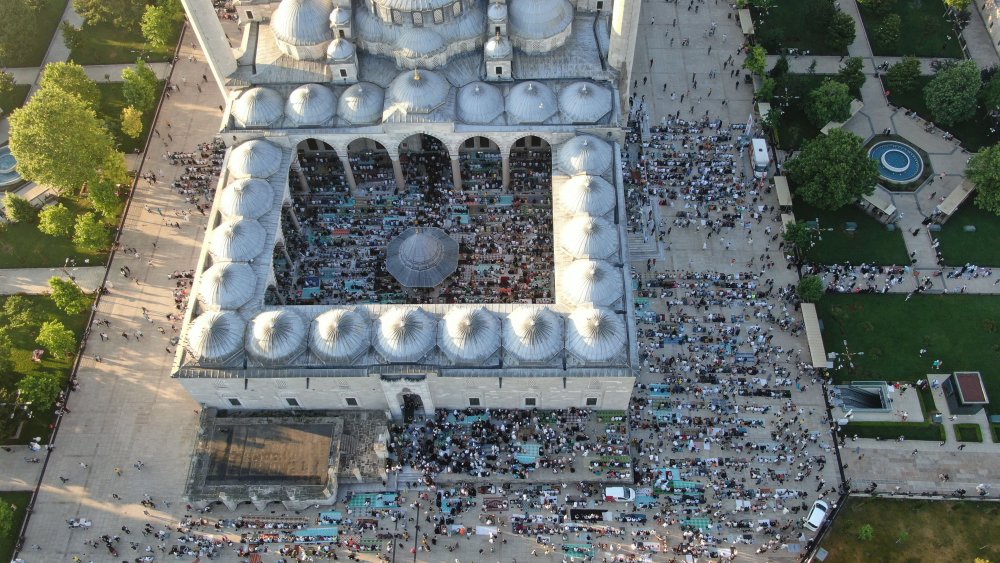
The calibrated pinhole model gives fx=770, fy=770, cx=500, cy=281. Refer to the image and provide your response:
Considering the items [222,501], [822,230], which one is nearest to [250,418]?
[222,501]

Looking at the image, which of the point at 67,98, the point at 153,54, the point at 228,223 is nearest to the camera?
the point at 228,223

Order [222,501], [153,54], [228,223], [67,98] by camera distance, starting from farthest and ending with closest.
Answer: [153,54] → [67,98] → [228,223] → [222,501]

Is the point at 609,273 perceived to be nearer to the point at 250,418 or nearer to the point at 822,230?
the point at 822,230

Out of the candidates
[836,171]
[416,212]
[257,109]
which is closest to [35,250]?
[257,109]

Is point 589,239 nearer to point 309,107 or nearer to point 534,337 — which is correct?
point 534,337

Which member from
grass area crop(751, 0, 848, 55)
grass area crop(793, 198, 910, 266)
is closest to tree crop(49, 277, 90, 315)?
grass area crop(793, 198, 910, 266)

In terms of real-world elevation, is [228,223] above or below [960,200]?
below

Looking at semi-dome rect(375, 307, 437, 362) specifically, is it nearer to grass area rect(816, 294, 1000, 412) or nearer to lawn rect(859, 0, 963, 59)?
grass area rect(816, 294, 1000, 412)
